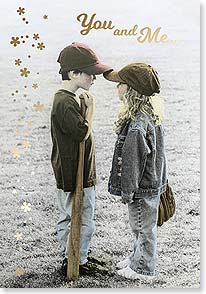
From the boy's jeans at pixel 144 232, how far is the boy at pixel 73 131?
12 centimetres

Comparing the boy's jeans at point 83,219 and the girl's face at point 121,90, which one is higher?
the girl's face at point 121,90

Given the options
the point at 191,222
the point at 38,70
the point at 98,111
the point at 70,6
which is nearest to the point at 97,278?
the point at 191,222

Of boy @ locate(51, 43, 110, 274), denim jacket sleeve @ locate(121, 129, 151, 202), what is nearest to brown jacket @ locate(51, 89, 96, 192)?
boy @ locate(51, 43, 110, 274)

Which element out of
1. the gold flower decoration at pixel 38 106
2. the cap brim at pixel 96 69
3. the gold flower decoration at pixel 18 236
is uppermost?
the cap brim at pixel 96 69

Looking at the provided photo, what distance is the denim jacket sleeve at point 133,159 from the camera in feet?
6.48

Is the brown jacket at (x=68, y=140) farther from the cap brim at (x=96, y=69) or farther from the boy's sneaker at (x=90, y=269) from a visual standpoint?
the boy's sneaker at (x=90, y=269)

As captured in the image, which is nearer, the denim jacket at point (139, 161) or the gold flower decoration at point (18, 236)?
the denim jacket at point (139, 161)

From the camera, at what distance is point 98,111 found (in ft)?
6.75

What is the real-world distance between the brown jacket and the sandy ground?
0.03 m

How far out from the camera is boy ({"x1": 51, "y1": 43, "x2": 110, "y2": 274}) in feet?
6.64

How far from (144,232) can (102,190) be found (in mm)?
156

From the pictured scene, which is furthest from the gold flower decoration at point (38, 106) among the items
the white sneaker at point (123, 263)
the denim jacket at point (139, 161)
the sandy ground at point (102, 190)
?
the white sneaker at point (123, 263)

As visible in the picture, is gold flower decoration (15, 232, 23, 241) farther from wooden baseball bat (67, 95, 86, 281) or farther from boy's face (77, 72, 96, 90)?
boy's face (77, 72, 96, 90)

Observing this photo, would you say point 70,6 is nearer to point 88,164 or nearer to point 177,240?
point 88,164
